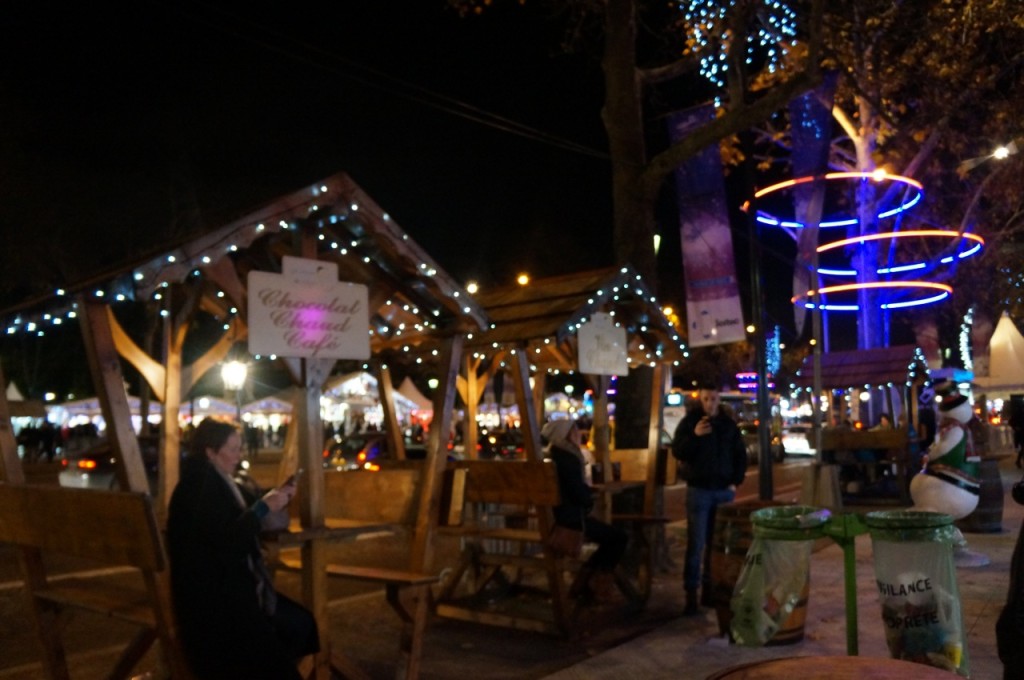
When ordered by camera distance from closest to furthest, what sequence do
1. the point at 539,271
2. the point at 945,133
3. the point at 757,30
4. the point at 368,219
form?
the point at 368,219 < the point at 757,30 < the point at 945,133 < the point at 539,271

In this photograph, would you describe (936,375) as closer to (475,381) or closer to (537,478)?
(475,381)

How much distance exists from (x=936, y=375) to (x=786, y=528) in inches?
989

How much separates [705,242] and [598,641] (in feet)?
22.4

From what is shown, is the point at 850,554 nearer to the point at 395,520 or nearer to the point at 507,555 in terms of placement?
the point at 395,520

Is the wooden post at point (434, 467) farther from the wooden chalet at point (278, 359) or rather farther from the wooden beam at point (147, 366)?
the wooden beam at point (147, 366)

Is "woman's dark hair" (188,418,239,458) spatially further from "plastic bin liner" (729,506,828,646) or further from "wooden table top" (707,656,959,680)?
"plastic bin liner" (729,506,828,646)

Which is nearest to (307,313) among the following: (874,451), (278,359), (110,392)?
(278,359)

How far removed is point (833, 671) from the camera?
10.8ft

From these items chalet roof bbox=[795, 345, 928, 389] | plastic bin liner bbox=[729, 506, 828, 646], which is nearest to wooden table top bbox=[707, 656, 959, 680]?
plastic bin liner bbox=[729, 506, 828, 646]

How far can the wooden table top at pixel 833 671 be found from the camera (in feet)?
10.5

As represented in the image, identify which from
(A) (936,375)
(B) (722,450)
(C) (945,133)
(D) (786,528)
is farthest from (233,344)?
(A) (936,375)

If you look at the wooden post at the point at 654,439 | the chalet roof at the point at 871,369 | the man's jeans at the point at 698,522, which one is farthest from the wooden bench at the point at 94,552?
the chalet roof at the point at 871,369

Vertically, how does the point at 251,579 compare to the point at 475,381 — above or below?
below

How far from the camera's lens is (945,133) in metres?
23.8
